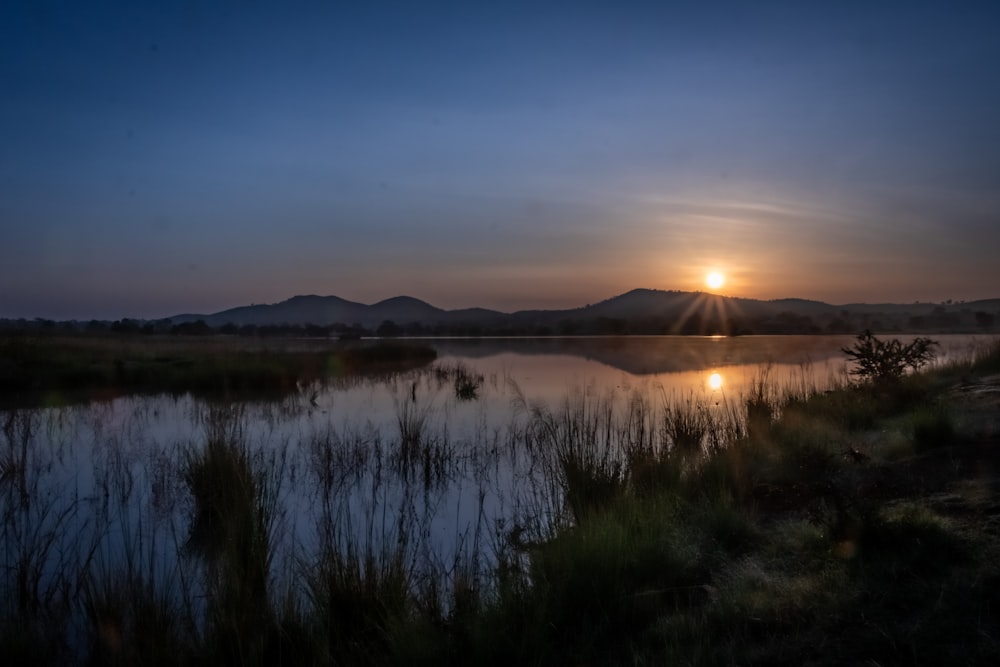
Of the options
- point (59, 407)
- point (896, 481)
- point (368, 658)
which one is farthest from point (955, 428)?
point (59, 407)

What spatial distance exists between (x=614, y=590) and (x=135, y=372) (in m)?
21.3

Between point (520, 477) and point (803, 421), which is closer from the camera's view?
point (520, 477)

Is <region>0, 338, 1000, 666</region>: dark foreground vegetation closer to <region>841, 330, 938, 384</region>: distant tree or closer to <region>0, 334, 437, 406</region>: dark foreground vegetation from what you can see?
<region>841, 330, 938, 384</region>: distant tree

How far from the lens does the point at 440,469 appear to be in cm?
895

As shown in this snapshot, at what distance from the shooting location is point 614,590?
13.0 ft

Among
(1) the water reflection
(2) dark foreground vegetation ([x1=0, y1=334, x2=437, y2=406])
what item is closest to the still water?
(1) the water reflection

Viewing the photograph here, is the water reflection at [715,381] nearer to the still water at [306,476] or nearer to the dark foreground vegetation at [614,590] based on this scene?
the still water at [306,476]

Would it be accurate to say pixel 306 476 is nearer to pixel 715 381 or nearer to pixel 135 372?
pixel 715 381

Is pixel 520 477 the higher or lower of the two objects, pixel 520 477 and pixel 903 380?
the lower

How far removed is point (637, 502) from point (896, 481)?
2.35 m

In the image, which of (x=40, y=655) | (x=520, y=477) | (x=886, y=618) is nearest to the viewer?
(x=886, y=618)

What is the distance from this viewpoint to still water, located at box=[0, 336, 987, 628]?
5434 mm

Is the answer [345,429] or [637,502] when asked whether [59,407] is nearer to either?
[345,429]

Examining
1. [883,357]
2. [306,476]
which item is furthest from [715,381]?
[306,476]
